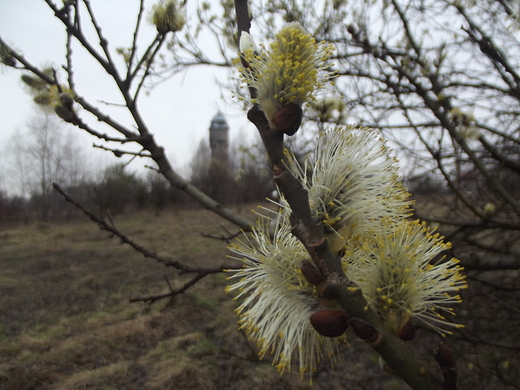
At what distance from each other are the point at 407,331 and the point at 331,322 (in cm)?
21

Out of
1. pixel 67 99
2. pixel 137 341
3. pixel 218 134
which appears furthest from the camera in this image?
pixel 218 134

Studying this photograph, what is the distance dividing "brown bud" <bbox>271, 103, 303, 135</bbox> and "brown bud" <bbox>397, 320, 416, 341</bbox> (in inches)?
21.1

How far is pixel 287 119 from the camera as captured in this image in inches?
29.1

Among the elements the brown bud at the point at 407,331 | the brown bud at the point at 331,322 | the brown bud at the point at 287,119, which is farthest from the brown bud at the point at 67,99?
the brown bud at the point at 407,331

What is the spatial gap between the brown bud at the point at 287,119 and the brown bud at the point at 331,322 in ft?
1.32

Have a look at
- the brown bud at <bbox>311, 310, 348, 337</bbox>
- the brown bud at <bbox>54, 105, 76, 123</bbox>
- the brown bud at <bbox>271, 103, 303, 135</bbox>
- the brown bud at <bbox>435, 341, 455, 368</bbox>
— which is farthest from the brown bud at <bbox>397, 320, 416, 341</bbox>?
the brown bud at <bbox>54, 105, 76, 123</bbox>

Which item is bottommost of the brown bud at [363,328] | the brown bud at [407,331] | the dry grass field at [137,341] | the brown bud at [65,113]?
the dry grass field at [137,341]

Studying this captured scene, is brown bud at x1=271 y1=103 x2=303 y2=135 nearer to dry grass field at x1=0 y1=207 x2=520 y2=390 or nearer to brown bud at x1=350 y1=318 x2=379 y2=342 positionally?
brown bud at x1=350 y1=318 x2=379 y2=342

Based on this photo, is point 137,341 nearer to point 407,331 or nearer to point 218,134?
point 407,331

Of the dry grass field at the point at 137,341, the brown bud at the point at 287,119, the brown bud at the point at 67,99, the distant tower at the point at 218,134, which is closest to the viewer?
the brown bud at the point at 287,119

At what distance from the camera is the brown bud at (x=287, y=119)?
2.43ft

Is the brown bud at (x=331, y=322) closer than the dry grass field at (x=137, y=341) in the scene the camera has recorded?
Yes

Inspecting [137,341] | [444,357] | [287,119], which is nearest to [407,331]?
[444,357]

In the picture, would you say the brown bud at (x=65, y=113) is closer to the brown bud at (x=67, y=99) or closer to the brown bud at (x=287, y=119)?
the brown bud at (x=67, y=99)
